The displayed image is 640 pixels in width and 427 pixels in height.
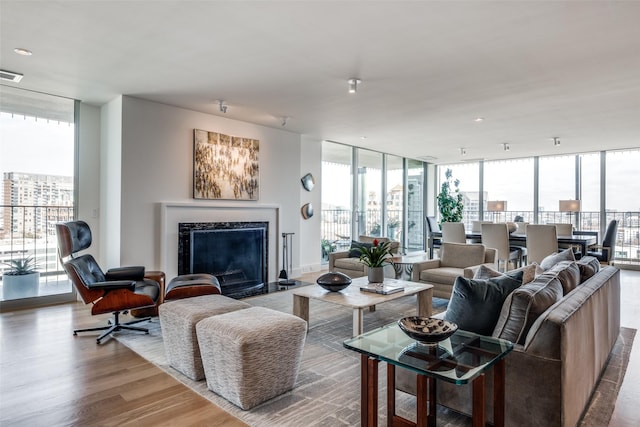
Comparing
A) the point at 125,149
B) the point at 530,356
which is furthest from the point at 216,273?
the point at 530,356

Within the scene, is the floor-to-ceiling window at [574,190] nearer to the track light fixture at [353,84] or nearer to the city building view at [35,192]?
the track light fixture at [353,84]

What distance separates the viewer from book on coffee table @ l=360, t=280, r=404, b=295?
3521mm

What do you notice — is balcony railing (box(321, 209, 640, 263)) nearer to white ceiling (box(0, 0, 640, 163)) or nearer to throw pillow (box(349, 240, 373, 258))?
throw pillow (box(349, 240, 373, 258))

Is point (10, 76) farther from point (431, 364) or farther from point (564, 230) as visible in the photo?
point (564, 230)

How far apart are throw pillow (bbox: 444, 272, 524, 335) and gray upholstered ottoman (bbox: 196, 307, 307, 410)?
98 cm

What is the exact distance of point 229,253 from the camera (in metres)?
5.48

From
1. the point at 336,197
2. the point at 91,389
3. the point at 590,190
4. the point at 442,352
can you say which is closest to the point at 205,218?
the point at 91,389

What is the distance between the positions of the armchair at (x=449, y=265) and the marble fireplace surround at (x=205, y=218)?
7.61ft

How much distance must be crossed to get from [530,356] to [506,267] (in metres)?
5.04

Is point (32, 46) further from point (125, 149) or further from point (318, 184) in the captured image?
point (318, 184)

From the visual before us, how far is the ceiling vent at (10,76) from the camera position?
3.67 meters

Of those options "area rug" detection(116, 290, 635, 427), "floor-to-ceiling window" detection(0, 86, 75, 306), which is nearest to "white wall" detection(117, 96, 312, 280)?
"floor-to-ceiling window" detection(0, 86, 75, 306)

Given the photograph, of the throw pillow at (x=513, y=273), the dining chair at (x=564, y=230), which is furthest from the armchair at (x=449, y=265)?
the dining chair at (x=564, y=230)

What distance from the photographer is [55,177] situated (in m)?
4.71
